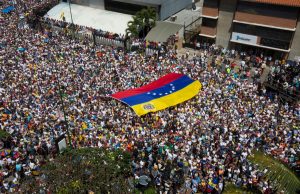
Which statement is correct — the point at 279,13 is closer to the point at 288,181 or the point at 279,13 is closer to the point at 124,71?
the point at 124,71

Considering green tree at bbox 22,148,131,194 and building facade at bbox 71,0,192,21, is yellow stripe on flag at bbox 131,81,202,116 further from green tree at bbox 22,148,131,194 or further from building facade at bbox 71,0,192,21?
building facade at bbox 71,0,192,21

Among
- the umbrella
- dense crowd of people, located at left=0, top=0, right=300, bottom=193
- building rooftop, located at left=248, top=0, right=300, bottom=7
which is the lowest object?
dense crowd of people, located at left=0, top=0, right=300, bottom=193

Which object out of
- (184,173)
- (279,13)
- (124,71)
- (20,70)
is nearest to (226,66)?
(279,13)

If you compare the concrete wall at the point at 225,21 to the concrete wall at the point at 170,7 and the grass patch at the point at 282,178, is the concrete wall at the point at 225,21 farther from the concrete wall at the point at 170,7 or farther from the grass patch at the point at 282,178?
the grass patch at the point at 282,178

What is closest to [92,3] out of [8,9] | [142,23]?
[142,23]

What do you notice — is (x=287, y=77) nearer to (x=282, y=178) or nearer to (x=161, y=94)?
(x=161, y=94)

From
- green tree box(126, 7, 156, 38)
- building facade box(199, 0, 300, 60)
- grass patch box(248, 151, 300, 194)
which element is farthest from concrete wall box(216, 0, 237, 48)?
grass patch box(248, 151, 300, 194)

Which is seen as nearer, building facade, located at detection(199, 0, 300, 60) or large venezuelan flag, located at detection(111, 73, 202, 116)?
large venezuelan flag, located at detection(111, 73, 202, 116)
